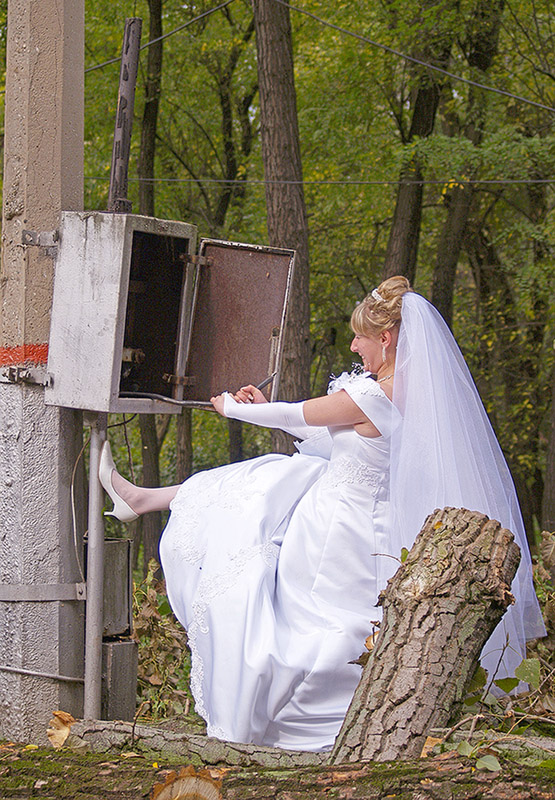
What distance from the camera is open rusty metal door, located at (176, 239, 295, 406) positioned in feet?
12.8

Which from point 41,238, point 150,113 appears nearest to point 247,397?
point 41,238

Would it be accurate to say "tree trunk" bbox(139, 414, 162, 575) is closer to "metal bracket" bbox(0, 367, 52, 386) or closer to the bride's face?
the bride's face

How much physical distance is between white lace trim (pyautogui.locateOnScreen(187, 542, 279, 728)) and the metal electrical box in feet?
2.33

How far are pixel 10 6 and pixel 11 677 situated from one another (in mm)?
2684

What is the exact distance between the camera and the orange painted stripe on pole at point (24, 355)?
3.52 m

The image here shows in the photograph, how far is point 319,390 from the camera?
15.6m

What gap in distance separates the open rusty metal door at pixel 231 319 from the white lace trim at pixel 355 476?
0.45 metres

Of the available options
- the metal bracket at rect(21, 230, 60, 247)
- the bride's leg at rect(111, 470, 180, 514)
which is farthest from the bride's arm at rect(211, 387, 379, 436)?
the metal bracket at rect(21, 230, 60, 247)

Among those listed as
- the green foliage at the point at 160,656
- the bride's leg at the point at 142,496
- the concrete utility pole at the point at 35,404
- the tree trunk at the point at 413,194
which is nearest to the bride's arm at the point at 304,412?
the bride's leg at the point at 142,496

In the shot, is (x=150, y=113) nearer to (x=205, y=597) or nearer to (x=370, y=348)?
(x=370, y=348)

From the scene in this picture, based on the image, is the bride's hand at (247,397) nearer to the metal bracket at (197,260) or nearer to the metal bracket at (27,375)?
the metal bracket at (197,260)

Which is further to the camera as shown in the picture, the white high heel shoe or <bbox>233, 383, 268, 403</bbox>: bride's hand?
<bbox>233, 383, 268, 403</bbox>: bride's hand

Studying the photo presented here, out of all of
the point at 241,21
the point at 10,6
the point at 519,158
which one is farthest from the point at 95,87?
the point at 10,6

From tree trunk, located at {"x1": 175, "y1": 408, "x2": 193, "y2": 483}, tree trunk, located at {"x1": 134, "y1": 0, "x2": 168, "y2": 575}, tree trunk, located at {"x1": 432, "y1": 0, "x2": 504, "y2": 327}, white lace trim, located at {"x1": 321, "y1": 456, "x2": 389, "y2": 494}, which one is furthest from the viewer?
tree trunk, located at {"x1": 175, "y1": 408, "x2": 193, "y2": 483}
